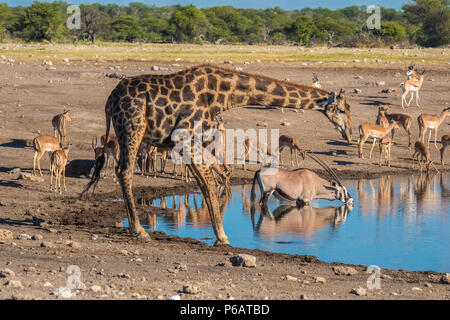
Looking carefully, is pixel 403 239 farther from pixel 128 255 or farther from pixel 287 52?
pixel 287 52

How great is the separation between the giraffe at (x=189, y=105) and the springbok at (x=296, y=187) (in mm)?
3439

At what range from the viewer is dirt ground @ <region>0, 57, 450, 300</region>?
8141mm

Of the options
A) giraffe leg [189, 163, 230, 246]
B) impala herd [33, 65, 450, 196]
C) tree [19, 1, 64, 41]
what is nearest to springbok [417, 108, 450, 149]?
impala herd [33, 65, 450, 196]

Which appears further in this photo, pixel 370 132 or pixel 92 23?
pixel 92 23

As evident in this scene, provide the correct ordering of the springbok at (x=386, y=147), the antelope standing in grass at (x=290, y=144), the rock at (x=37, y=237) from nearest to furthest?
the rock at (x=37, y=237) < the antelope standing in grass at (x=290, y=144) < the springbok at (x=386, y=147)

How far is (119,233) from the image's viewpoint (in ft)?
38.8

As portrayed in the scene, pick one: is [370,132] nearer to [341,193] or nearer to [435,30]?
[341,193]

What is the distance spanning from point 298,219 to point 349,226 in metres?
0.96

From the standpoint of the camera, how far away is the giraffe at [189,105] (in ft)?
37.3

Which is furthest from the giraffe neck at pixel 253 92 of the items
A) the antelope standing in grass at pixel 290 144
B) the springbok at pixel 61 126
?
the springbok at pixel 61 126

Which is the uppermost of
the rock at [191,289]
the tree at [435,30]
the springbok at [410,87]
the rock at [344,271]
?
the tree at [435,30]

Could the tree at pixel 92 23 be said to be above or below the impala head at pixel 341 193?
above

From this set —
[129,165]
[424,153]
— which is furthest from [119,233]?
[424,153]

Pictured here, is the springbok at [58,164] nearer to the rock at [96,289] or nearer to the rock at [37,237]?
the rock at [37,237]
